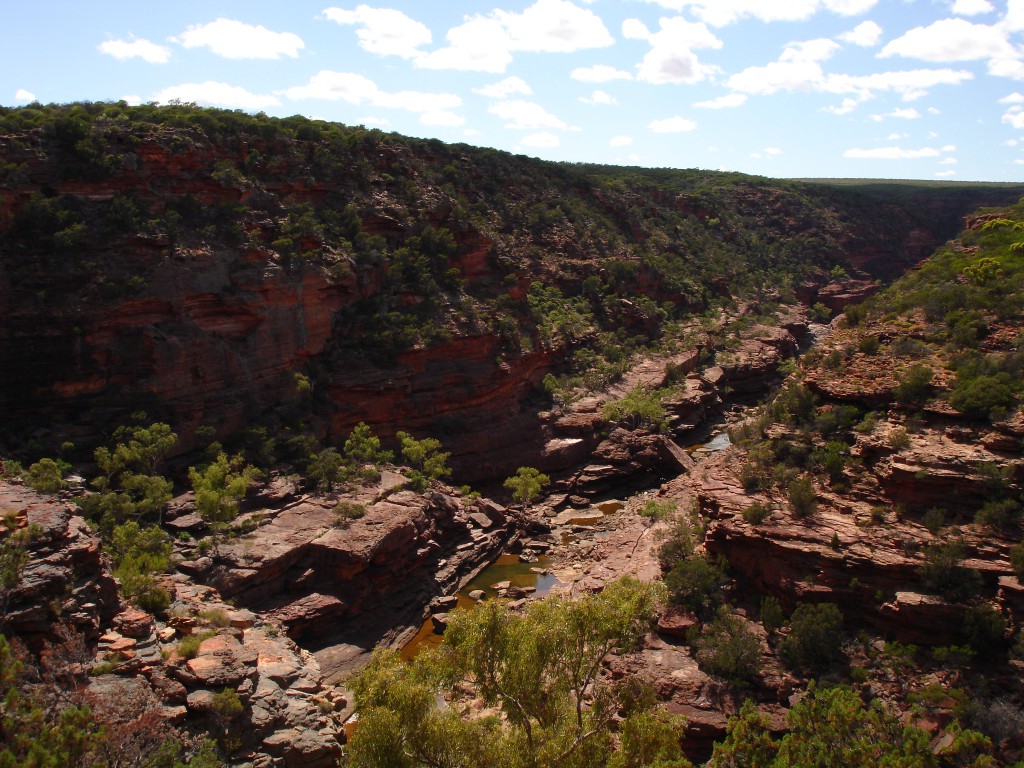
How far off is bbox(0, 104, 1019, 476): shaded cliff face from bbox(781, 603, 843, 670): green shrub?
981 inches

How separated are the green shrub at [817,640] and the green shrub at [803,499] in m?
3.72

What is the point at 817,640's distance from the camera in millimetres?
20172

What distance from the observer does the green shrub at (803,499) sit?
932 inches

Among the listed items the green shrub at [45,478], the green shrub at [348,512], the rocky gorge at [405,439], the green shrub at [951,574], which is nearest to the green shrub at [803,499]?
the rocky gorge at [405,439]

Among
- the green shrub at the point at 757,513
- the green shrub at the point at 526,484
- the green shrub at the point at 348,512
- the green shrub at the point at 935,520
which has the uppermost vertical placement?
the green shrub at the point at 935,520

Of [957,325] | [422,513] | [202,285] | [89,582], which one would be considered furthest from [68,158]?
[957,325]

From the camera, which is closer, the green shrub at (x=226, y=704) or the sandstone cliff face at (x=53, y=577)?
the sandstone cliff face at (x=53, y=577)

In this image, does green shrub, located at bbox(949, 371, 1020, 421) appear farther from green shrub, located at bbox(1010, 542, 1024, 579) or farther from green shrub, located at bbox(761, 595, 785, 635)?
green shrub, located at bbox(761, 595, 785, 635)

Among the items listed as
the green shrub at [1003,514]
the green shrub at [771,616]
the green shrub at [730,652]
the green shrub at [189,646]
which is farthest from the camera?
the green shrub at [771,616]

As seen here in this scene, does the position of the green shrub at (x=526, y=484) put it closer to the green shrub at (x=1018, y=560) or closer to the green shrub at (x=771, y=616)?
the green shrub at (x=771, y=616)

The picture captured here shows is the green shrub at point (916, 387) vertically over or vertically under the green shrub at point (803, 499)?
over

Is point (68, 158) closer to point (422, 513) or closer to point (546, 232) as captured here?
point (422, 513)

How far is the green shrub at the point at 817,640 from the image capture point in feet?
66.1

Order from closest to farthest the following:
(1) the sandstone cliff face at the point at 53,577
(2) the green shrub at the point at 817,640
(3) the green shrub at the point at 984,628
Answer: (1) the sandstone cliff face at the point at 53,577 → (3) the green shrub at the point at 984,628 → (2) the green shrub at the point at 817,640
